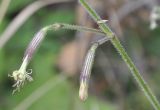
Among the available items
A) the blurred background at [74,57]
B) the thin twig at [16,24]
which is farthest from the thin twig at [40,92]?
the thin twig at [16,24]

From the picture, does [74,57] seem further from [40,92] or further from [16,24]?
[16,24]

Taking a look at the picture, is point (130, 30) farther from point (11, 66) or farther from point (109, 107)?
point (11, 66)

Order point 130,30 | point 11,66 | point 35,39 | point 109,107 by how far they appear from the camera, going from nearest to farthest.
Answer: point 35,39
point 109,107
point 11,66
point 130,30

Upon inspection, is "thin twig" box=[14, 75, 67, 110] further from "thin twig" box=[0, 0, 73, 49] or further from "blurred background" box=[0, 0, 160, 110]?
"thin twig" box=[0, 0, 73, 49]

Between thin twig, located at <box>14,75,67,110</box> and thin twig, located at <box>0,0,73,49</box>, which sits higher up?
thin twig, located at <box>0,0,73,49</box>

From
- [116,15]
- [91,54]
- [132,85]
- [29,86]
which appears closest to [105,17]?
[116,15]

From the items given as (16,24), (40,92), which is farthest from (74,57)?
(16,24)

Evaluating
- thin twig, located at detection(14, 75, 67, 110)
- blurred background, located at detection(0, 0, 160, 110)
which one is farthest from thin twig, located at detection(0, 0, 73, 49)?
thin twig, located at detection(14, 75, 67, 110)
